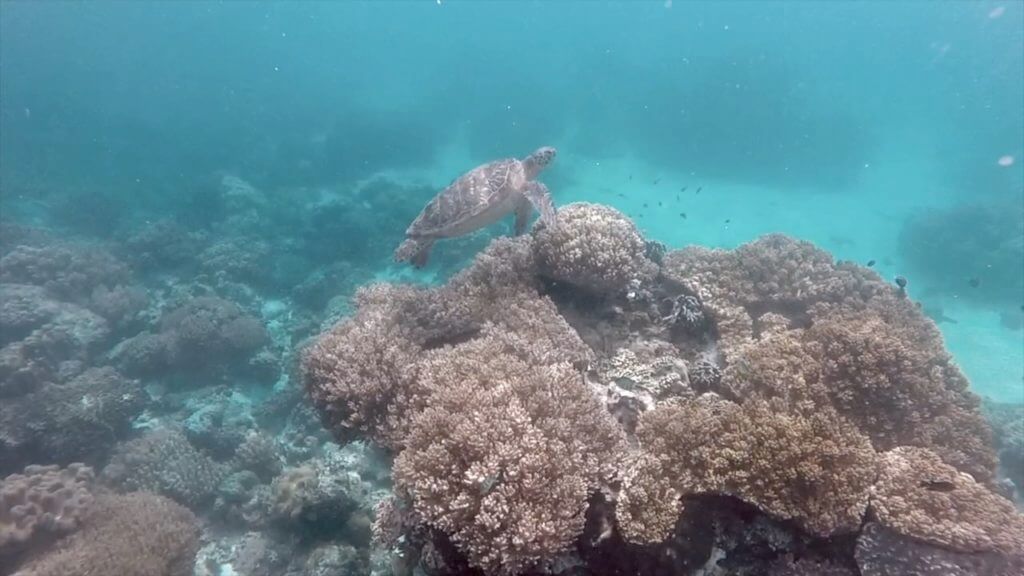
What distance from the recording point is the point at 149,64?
105562 mm

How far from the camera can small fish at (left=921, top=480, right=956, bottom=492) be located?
481 centimetres

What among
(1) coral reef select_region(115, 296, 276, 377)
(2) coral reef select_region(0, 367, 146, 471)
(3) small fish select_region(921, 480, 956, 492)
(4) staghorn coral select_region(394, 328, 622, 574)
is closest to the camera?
(4) staghorn coral select_region(394, 328, 622, 574)

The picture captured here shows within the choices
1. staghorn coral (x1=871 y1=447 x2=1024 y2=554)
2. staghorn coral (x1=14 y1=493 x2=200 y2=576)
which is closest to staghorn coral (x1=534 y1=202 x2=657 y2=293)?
staghorn coral (x1=871 y1=447 x2=1024 y2=554)

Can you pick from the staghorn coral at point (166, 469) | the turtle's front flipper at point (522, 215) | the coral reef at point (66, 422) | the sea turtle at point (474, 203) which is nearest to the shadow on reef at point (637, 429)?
the sea turtle at point (474, 203)

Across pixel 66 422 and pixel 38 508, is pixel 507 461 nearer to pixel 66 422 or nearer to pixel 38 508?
pixel 38 508

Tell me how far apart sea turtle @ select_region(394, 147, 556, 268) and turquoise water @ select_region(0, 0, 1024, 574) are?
5886 millimetres


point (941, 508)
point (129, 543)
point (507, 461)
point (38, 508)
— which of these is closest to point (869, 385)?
point (941, 508)

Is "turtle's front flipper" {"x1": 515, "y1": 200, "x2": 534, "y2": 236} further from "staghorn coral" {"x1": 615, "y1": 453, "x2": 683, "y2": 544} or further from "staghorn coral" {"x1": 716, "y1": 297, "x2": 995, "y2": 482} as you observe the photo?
"staghorn coral" {"x1": 615, "y1": 453, "x2": 683, "y2": 544}

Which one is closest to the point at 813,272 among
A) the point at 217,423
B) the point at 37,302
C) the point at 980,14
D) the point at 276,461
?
the point at 276,461

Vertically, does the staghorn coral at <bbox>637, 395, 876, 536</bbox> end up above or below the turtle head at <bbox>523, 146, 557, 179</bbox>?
below

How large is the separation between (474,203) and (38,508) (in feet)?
31.7

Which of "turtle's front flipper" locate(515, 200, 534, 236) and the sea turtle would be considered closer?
the sea turtle

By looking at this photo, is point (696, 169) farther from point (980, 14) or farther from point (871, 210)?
point (980, 14)

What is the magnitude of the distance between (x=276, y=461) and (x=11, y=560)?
586cm
